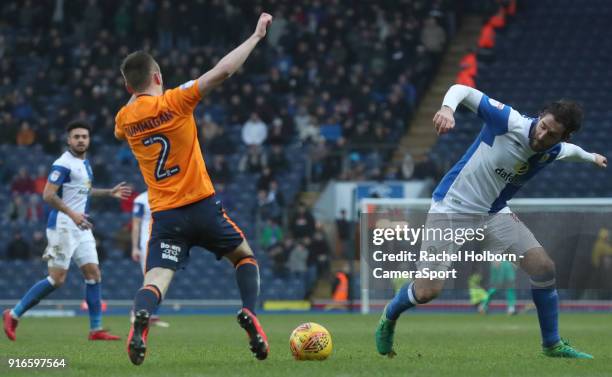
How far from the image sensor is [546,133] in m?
9.16

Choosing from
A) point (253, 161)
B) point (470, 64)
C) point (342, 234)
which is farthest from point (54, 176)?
point (470, 64)

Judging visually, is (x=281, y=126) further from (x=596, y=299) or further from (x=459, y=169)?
(x=459, y=169)

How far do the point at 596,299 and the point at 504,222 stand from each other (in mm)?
14023

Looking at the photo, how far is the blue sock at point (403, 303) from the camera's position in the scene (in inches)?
380

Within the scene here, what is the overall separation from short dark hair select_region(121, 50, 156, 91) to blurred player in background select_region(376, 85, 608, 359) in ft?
8.06

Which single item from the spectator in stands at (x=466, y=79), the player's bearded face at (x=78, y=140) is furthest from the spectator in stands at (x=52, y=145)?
the player's bearded face at (x=78, y=140)

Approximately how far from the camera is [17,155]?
1161 inches

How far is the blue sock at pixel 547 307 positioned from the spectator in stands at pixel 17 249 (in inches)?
731

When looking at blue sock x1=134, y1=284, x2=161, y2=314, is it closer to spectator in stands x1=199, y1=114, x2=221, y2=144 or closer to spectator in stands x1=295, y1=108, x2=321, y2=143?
spectator in stands x1=199, y1=114, x2=221, y2=144

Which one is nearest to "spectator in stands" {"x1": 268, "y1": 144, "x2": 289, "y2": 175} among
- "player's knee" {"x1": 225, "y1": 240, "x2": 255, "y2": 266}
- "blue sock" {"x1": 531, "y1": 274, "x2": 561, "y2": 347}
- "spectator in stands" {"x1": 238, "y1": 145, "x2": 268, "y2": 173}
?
"spectator in stands" {"x1": 238, "y1": 145, "x2": 268, "y2": 173}

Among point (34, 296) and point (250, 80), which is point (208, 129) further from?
point (34, 296)

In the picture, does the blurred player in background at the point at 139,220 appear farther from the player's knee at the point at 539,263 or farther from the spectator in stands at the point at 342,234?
the spectator in stands at the point at 342,234

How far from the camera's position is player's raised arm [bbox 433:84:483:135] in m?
8.11

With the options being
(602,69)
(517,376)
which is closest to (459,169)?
(517,376)
